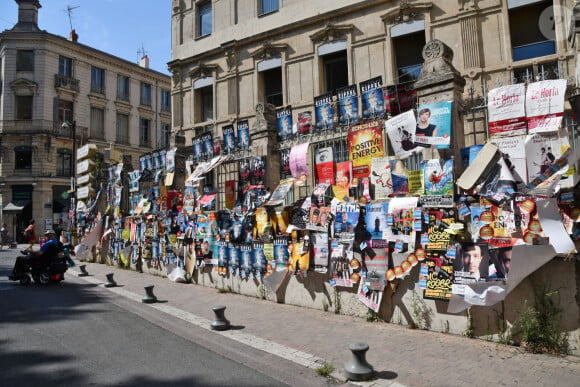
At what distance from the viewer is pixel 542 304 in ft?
15.8

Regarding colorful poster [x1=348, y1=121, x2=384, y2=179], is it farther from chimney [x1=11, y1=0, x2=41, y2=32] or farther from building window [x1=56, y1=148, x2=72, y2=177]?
chimney [x1=11, y1=0, x2=41, y2=32]

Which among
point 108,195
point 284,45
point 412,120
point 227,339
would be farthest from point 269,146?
point 108,195

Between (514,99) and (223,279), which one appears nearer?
(514,99)

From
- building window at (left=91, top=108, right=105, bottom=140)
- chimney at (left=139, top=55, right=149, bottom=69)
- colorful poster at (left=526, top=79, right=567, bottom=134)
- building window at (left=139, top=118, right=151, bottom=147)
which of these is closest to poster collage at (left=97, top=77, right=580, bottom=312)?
colorful poster at (left=526, top=79, right=567, bottom=134)

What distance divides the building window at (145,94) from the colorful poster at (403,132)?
37.9m

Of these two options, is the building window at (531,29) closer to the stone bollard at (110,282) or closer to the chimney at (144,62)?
the stone bollard at (110,282)

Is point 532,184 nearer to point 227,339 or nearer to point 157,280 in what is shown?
point 227,339

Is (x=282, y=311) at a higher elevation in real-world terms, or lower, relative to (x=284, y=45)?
lower

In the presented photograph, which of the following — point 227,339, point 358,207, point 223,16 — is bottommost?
point 227,339

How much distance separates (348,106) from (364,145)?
114 cm

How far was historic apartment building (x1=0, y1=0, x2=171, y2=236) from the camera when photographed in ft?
99.5

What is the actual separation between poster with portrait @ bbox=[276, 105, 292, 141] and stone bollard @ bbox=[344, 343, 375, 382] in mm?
5299

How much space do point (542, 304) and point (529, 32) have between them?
987 centimetres

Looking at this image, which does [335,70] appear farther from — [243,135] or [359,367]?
[359,367]
